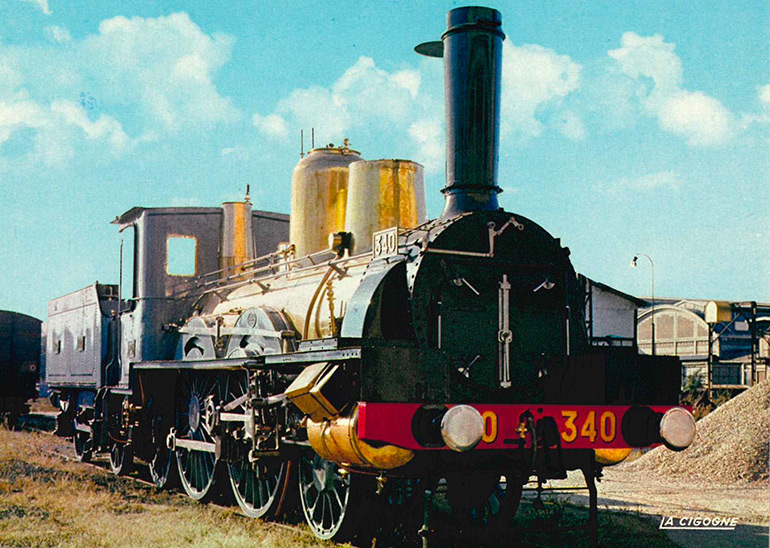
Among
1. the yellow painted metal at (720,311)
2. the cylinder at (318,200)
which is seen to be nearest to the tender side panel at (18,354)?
the cylinder at (318,200)

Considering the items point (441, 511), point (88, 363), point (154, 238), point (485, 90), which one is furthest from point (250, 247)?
point (485, 90)

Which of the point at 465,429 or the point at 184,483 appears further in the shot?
the point at 184,483

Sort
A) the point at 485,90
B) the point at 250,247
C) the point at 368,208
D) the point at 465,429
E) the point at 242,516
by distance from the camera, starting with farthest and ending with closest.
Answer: the point at 250,247 < the point at 242,516 < the point at 368,208 < the point at 485,90 < the point at 465,429

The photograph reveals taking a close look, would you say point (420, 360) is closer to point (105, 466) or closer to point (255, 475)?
point (255, 475)

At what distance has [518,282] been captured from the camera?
6.53 meters

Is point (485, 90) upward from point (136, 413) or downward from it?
upward

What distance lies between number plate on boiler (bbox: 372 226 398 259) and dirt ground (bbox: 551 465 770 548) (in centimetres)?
338

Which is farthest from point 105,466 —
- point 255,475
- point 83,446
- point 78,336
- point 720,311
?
point 720,311

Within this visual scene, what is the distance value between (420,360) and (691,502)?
556 cm

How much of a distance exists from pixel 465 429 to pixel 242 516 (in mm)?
3660

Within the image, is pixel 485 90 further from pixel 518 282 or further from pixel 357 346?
pixel 357 346

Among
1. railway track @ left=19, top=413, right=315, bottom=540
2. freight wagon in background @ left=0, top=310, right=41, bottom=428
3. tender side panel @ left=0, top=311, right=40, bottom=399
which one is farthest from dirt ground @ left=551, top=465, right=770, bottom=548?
tender side panel @ left=0, top=311, right=40, bottom=399

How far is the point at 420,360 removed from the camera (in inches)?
229

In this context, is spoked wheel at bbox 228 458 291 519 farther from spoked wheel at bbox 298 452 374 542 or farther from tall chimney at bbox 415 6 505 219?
tall chimney at bbox 415 6 505 219
